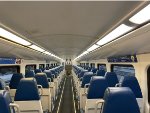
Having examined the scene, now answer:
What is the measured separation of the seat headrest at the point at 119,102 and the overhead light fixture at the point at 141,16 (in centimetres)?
88

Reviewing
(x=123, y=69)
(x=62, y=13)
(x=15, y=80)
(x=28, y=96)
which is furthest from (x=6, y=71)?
(x=62, y=13)

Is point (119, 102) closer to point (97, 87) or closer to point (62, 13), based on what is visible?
point (62, 13)

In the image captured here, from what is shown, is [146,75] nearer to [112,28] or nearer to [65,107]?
[112,28]

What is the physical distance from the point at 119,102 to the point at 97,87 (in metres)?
2.50

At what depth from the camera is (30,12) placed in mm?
3174

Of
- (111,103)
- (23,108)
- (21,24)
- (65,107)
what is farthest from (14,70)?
(111,103)

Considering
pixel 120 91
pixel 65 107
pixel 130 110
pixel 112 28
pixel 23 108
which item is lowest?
pixel 65 107

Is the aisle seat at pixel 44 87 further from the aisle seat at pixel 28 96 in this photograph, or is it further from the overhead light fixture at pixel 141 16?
the overhead light fixture at pixel 141 16

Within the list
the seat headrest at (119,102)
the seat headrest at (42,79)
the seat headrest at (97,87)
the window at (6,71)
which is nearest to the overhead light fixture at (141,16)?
the seat headrest at (119,102)

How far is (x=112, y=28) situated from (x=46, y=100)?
4.79m

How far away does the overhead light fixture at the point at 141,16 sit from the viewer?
8.51 feet

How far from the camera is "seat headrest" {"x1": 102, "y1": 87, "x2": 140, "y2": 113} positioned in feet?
8.98

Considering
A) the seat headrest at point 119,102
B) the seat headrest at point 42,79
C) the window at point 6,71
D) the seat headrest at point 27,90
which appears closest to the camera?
the seat headrest at point 119,102

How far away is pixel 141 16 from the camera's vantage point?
287 centimetres
